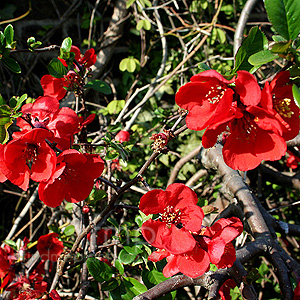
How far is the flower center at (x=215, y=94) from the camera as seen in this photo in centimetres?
65

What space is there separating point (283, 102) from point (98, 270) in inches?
29.1

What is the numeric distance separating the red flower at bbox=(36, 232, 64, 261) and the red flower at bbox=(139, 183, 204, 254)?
30.8 inches

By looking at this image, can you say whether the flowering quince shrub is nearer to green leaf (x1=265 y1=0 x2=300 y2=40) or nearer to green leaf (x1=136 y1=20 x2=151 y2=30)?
green leaf (x1=265 y1=0 x2=300 y2=40)

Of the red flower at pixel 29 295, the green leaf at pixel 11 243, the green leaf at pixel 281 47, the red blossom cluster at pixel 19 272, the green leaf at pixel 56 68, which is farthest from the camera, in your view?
the green leaf at pixel 11 243

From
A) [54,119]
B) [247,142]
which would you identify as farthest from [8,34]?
[247,142]

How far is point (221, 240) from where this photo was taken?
2.40 feet

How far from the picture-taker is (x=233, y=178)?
4.58 feet

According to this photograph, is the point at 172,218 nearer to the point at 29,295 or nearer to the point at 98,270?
the point at 98,270

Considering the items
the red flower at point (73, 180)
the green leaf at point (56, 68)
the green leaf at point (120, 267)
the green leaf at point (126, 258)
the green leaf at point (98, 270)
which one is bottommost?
the green leaf at point (120, 267)

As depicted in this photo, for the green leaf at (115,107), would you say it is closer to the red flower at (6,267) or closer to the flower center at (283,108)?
the red flower at (6,267)

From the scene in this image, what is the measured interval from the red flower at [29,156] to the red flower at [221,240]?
433mm

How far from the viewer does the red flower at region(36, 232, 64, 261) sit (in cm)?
134

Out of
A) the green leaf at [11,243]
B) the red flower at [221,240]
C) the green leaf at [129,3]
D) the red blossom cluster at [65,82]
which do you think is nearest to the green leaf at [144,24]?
the green leaf at [129,3]

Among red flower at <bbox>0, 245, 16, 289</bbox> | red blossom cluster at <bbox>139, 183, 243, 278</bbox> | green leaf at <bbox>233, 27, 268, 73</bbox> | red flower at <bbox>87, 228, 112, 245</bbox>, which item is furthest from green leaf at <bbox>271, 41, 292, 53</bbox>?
red flower at <bbox>0, 245, 16, 289</bbox>
